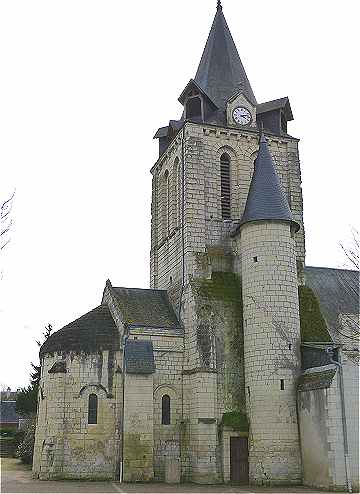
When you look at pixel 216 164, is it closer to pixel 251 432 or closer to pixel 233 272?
pixel 233 272

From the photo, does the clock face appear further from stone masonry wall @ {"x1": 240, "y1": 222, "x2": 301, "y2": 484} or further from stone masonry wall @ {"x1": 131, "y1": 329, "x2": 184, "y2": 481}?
stone masonry wall @ {"x1": 131, "y1": 329, "x2": 184, "y2": 481}

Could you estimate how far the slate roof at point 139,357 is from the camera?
25.0 m

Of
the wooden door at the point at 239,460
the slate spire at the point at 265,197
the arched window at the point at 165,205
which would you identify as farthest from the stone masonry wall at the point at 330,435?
the arched window at the point at 165,205

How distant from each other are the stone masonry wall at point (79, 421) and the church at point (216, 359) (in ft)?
0.14

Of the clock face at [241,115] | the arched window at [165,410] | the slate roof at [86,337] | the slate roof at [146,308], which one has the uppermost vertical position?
the clock face at [241,115]

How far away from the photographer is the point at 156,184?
34469 mm

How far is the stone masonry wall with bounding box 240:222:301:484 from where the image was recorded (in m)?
23.3

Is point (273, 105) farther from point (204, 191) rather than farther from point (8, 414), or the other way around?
point (8, 414)

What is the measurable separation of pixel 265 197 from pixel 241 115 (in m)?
6.09

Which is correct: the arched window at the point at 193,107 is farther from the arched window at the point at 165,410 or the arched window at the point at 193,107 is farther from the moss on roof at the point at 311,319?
the arched window at the point at 165,410

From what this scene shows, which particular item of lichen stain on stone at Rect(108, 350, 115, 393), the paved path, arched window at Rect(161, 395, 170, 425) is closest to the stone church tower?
arched window at Rect(161, 395, 170, 425)

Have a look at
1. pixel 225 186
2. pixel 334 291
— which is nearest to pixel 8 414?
pixel 225 186

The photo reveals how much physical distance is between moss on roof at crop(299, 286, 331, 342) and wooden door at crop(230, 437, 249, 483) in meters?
5.16

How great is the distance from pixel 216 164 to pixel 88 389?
12853 mm
